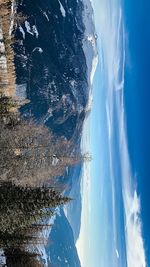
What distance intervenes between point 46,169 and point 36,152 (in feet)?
19.9

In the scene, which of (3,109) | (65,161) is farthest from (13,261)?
(65,161)

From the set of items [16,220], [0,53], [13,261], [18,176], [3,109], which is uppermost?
[0,53]

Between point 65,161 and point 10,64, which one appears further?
point 65,161

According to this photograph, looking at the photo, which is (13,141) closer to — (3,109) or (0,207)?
(3,109)

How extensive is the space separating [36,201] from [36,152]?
58.0 m

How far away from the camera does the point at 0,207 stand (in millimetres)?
48438

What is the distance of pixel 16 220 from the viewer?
5109cm

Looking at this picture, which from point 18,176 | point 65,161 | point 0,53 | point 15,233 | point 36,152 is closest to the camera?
point 15,233

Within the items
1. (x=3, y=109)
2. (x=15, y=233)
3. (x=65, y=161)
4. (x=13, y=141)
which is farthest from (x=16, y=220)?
(x=65, y=161)

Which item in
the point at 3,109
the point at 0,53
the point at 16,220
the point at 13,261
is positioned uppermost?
the point at 0,53

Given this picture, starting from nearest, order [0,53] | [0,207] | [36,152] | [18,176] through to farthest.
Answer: [0,207]
[0,53]
[18,176]
[36,152]

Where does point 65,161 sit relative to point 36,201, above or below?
above

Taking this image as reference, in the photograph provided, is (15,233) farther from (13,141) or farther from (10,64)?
(10,64)

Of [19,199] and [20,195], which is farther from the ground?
[20,195]
